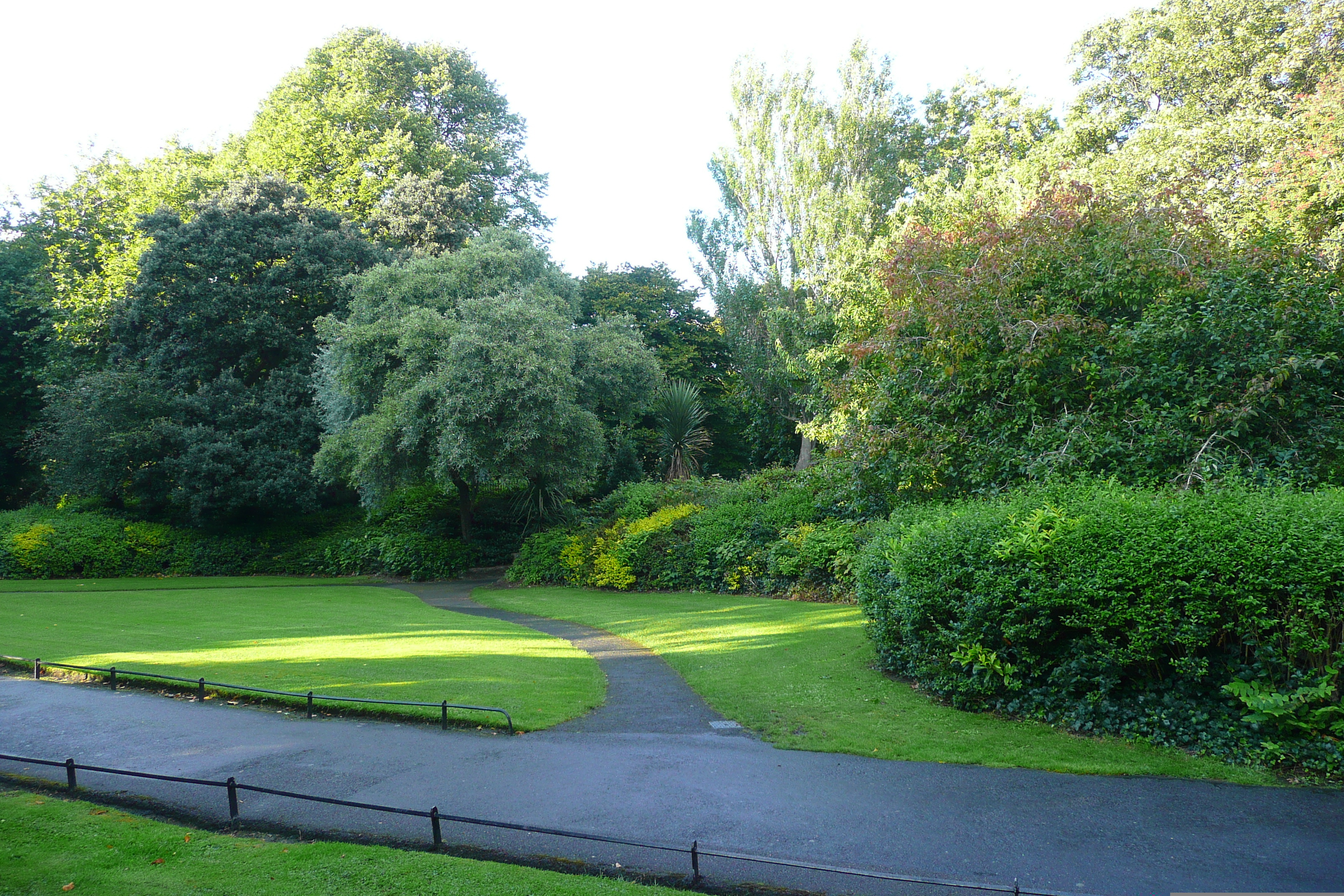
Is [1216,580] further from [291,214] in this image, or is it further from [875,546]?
[291,214]

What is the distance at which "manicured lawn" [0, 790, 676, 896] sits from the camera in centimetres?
485

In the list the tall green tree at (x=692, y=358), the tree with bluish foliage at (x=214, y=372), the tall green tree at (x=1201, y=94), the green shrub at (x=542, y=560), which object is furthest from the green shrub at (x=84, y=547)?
the tall green tree at (x=1201, y=94)

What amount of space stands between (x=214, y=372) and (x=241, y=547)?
6822 mm

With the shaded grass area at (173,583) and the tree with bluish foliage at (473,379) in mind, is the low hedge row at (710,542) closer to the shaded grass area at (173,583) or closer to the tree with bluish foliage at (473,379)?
the tree with bluish foliage at (473,379)

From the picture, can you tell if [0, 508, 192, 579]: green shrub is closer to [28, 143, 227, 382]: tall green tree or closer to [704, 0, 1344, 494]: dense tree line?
[28, 143, 227, 382]: tall green tree

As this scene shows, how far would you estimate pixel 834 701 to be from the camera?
9.27 meters

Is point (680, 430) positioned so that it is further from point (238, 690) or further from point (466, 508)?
point (238, 690)

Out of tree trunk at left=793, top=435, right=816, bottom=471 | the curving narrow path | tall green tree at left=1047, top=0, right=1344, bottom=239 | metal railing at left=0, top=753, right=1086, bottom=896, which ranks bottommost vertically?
the curving narrow path

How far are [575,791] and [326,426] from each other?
24434 mm

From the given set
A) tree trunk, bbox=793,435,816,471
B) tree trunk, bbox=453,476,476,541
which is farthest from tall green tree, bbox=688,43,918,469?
tree trunk, bbox=453,476,476,541

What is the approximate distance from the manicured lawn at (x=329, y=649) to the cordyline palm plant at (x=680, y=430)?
1133cm

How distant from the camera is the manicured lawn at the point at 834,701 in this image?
7.09 m

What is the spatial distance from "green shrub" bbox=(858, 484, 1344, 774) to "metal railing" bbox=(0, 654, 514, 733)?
511cm

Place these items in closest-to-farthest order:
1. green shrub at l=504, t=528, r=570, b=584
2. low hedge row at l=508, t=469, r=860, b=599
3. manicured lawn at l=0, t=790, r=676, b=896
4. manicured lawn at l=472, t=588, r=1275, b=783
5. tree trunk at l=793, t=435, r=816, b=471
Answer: manicured lawn at l=0, t=790, r=676, b=896
manicured lawn at l=472, t=588, r=1275, b=783
low hedge row at l=508, t=469, r=860, b=599
green shrub at l=504, t=528, r=570, b=584
tree trunk at l=793, t=435, r=816, b=471
